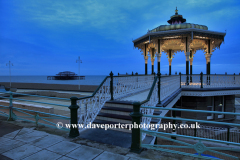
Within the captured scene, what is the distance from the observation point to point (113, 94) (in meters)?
7.45

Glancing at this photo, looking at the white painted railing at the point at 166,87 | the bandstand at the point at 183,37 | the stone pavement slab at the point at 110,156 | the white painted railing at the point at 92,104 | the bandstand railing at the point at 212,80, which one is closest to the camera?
the stone pavement slab at the point at 110,156

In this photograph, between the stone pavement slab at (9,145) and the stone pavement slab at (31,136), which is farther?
the stone pavement slab at (31,136)

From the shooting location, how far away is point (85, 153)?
3.54 metres

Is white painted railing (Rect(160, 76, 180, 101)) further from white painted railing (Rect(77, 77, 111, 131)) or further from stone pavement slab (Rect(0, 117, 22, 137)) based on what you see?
stone pavement slab (Rect(0, 117, 22, 137))

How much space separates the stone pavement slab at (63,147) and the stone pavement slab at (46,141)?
192 millimetres

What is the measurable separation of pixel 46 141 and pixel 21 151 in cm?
65

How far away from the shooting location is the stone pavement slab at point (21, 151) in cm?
340

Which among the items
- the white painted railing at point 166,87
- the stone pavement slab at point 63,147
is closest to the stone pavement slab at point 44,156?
the stone pavement slab at point 63,147

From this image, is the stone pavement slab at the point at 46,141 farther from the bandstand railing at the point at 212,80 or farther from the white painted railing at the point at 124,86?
the bandstand railing at the point at 212,80

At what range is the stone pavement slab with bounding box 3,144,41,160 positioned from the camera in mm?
3402

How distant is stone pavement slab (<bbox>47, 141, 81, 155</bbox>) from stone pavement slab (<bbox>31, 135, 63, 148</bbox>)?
0.63 ft

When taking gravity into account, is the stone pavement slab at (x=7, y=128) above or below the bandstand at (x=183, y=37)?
below

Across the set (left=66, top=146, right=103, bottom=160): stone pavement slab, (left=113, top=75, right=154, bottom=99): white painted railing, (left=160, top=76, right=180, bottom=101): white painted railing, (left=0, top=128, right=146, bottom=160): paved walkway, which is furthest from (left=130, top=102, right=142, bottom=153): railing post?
(left=113, top=75, right=154, bottom=99): white painted railing

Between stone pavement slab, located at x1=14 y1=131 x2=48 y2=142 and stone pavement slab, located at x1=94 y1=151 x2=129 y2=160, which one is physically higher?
stone pavement slab, located at x1=14 y1=131 x2=48 y2=142
